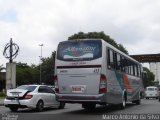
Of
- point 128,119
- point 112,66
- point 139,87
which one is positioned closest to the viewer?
point 128,119

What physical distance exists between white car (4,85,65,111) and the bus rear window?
2.77 metres

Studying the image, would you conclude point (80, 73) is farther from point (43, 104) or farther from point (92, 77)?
point (43, 104)

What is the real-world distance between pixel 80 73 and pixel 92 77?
0.68 meters

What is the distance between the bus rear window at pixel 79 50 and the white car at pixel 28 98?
2.77m

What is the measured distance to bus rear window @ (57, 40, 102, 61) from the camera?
1980 centimetres

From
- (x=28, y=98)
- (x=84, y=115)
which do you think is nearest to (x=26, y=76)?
(x=28, y=98)

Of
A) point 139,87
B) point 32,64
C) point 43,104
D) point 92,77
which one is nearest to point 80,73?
point 92,77

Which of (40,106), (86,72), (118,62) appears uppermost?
(118,62)

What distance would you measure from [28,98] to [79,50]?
389 cm

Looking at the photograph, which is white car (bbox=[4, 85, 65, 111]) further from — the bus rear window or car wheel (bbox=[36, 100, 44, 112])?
the bus rear window

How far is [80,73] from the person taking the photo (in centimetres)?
1977

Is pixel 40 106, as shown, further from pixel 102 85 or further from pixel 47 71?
pixel 47 71

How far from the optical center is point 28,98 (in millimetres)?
21297

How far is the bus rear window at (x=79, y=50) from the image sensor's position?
779 inches
